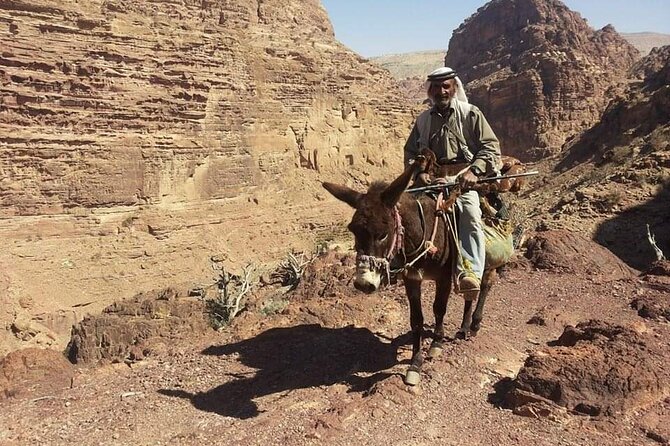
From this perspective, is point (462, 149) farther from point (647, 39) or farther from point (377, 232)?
point (647, 39)

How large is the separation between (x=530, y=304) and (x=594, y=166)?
21820 mm

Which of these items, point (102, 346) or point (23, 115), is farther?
point (23, 115)

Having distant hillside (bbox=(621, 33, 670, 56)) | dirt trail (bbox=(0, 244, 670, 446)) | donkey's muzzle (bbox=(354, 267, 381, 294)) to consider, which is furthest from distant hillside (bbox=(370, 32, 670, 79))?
donkey's muzzle (bbox=(354, 267, 381, 294))

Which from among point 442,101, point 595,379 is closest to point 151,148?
point 442,101

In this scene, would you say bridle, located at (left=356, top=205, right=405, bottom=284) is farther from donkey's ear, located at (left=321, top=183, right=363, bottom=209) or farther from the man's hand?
the man's hand

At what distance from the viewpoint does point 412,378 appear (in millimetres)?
4297

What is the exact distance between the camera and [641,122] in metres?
28.3

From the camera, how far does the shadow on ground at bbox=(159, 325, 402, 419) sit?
4594 mm

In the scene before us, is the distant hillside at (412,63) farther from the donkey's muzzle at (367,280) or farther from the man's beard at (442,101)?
the donkey's muzzle at (367,280)

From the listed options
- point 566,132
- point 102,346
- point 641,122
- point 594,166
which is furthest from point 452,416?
point 566,132

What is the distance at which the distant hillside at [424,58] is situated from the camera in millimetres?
139250

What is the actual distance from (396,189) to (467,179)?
1073mm

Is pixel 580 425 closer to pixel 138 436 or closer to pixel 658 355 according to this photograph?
pixel 658 355

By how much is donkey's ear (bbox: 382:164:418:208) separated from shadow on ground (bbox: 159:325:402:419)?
1.69m
